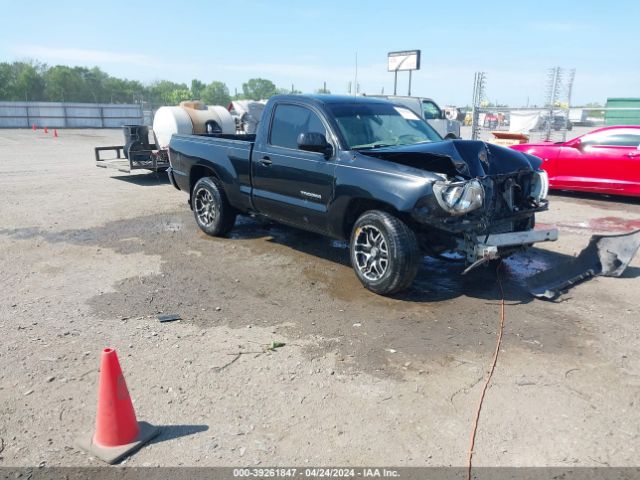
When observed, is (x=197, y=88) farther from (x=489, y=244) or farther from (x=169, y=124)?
(x=489, y=244)

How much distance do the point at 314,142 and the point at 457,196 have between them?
5.17ft

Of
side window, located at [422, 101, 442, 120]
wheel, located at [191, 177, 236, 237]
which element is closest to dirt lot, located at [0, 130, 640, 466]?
wheel, located at [191, 177, 236, 237]

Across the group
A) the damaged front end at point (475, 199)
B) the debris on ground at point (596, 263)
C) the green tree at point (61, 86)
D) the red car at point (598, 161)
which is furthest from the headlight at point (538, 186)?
the green tree at point (61, 86)

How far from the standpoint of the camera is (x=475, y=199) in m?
4.81

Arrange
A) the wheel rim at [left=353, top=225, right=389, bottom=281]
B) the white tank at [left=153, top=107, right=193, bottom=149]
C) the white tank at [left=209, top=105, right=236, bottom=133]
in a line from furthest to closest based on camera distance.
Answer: the white tank at [left=209, top=105, right=236, bottom=133] → the white tank at [left=153, top=107, right=193, bottom=149] → the wheel rim at [left=353, top=225, right=389, bottom=281]

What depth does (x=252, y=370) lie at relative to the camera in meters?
3.84

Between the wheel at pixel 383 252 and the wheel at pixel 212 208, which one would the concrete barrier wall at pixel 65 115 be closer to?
the wheel at pixel 212 208

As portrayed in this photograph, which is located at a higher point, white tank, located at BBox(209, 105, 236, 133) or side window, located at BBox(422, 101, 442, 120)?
side window, located at BBox(422, 101, 442, 120)

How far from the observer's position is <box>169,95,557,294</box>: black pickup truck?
16.1ft

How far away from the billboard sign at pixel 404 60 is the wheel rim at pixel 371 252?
99.4ft

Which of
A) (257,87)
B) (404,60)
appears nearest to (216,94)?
(257,87)

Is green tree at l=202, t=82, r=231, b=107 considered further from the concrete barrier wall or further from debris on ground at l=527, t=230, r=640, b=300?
debris on ground at l=527, t=230, r=640, b=300

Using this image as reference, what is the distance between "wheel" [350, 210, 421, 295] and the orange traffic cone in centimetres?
276

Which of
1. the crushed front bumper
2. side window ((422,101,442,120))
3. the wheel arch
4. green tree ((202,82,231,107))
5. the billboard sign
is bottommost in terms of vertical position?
the crushed front bumper
